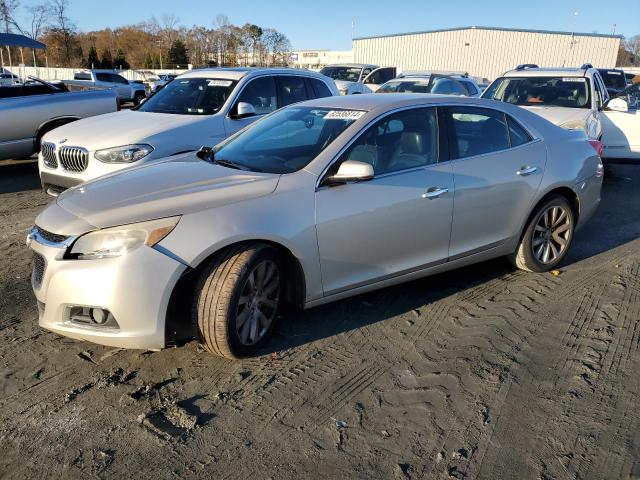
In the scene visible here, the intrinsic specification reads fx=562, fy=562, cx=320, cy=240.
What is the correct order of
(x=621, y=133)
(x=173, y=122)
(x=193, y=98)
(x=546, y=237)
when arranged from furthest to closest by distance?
1. (x=621, y=133)
2. (x=193, y=98)
3. (x=173, y=122)
4. (x=546, y=237)

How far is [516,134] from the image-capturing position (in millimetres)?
4773

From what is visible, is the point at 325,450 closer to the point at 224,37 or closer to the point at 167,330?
the point at 167,330

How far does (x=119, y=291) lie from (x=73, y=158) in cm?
388

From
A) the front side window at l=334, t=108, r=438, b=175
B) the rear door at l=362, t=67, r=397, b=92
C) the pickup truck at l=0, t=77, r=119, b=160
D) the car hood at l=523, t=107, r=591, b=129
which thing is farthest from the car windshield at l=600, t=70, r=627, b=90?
the front side window at l=334, t=108, r=438, b=175

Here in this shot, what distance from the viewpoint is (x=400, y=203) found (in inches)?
154

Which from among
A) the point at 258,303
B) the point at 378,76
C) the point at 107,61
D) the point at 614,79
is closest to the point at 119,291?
the point at 258,303

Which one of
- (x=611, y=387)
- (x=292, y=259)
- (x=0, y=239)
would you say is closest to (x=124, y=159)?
(x=0, y=239)

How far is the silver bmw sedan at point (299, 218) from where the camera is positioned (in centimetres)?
314

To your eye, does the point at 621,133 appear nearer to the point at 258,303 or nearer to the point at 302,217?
the point at 302,217

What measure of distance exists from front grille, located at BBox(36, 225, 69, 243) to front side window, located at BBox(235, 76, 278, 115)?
4204 millimetres

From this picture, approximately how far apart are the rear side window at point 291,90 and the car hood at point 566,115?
129 inches

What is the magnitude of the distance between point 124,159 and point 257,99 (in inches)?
82.1

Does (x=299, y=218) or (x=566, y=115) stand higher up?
(x=566, y=115)

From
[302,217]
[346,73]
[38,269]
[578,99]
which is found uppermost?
[346,73]
